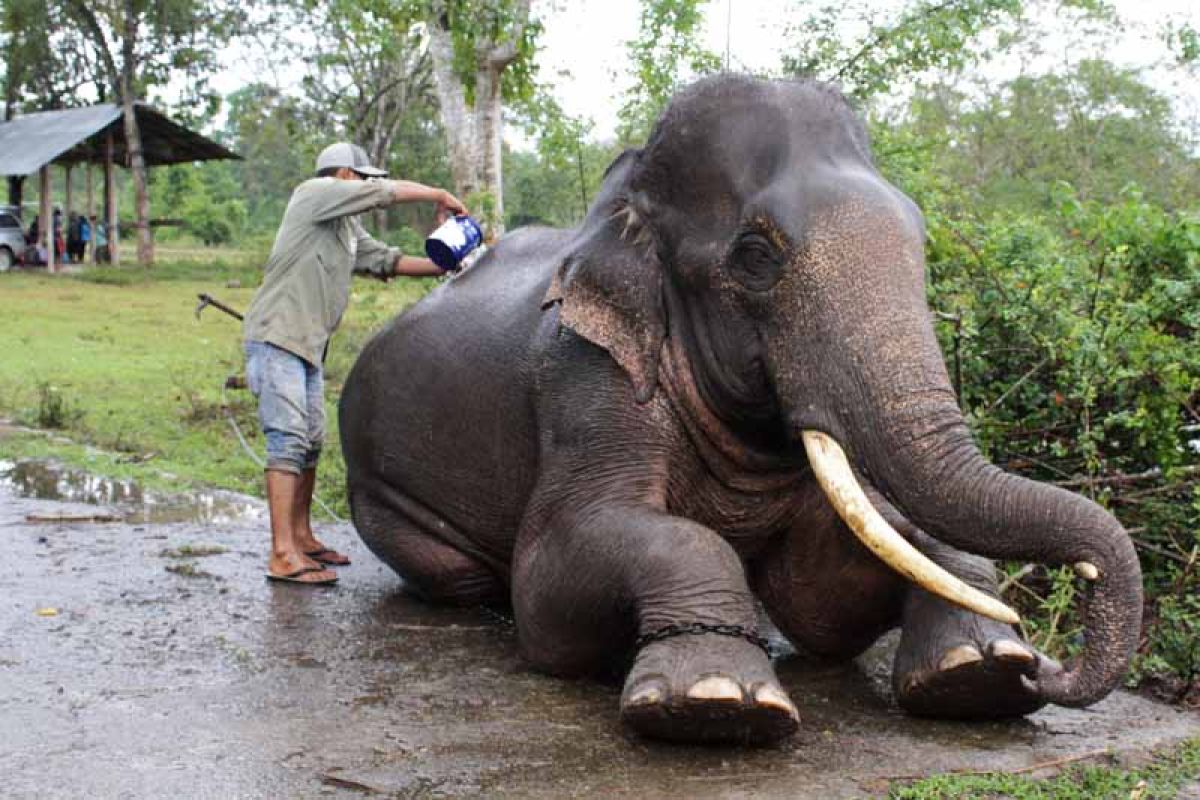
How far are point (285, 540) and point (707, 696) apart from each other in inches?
113

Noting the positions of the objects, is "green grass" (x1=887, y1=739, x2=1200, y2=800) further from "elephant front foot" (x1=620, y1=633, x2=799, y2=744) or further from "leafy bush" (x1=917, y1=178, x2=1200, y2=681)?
"leafy bush" (x1=917, y1=178, x2=1200, y2=681)

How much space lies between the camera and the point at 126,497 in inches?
312

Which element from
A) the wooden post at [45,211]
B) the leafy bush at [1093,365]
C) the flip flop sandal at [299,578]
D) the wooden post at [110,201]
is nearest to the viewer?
the leafy bush at [1093,365]

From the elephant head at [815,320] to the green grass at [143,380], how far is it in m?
3.88

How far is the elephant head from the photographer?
3.66m

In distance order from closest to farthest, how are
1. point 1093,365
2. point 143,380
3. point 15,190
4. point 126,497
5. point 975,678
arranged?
point 975,678
point 1093,365
point 126,497
point 143,380
point 15,190

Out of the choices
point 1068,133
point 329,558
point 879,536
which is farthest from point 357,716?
point 1068,133

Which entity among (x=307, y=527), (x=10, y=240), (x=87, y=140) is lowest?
(x=307, y=527)

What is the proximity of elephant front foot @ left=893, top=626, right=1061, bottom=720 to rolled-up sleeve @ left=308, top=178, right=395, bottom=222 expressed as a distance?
305 centimetres

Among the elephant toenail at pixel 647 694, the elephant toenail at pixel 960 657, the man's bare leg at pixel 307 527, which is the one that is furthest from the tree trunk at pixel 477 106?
the elephant toenail at pixel 647 694

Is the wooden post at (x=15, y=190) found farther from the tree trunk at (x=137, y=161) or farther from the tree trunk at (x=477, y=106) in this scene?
the tree trunk at (x=477, y=106)

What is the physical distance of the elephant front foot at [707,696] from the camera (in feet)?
12.1

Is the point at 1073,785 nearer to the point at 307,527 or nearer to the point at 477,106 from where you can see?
the point at 307,527

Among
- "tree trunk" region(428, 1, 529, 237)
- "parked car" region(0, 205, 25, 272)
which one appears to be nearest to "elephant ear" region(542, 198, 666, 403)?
"tree trunk" region(428, 1, 529, 237)
